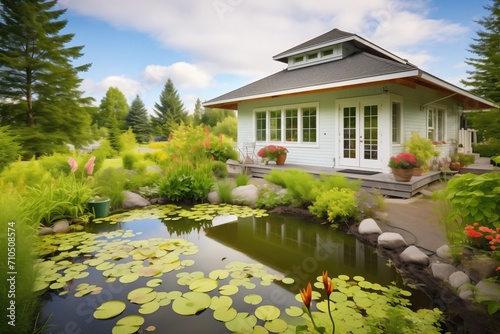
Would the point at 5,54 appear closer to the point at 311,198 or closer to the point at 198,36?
the point at 198,36

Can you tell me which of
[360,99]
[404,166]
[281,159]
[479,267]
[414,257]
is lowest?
[414,257]

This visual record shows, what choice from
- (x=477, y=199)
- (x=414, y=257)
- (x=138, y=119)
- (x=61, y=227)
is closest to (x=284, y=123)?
(x=414, y=257)

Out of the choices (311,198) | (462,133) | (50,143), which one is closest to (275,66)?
(462,133)

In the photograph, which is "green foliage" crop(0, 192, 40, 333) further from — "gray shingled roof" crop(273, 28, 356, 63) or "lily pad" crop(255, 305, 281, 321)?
"gray shingled roof" crop(273, 28, 356, 63)

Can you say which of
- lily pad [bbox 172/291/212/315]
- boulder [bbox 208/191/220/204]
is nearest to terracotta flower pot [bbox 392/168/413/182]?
boulder [bbox 208/191/220/204]

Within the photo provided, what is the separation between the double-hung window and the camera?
28.2 ft

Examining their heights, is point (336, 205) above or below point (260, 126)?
below

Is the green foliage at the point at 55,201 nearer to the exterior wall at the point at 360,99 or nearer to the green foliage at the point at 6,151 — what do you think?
the green foliage at the point at 6,151

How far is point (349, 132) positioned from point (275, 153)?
7.66 ft

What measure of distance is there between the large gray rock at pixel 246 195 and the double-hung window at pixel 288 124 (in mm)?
3539

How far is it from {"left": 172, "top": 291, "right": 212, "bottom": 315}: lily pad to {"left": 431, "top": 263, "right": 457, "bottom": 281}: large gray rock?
2189 mm

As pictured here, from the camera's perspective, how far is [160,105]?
3266 cm

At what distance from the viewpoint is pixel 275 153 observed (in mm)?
8797

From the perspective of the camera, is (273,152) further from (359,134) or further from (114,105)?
(114,105)
